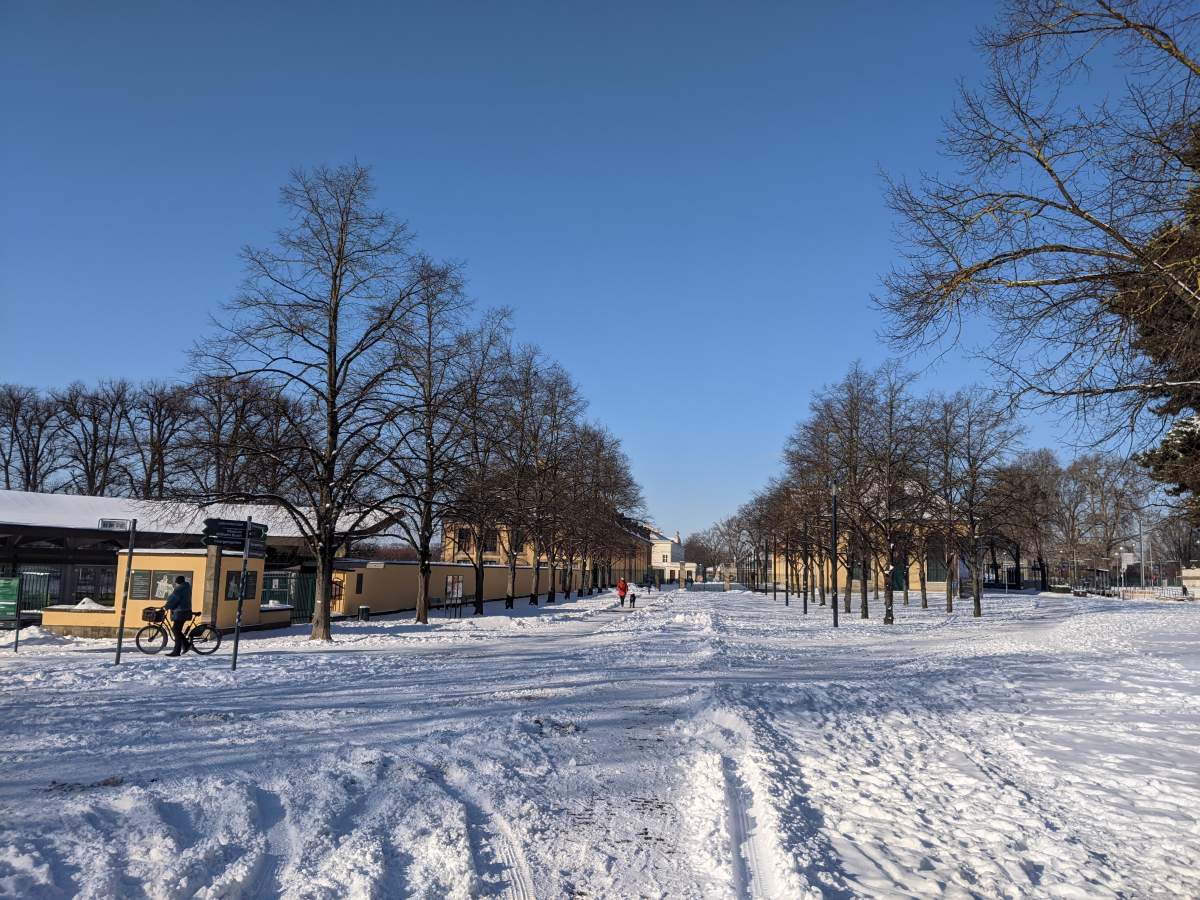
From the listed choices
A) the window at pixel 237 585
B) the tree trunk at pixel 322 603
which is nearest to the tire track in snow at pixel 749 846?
the tree trunk at pixel 322 603

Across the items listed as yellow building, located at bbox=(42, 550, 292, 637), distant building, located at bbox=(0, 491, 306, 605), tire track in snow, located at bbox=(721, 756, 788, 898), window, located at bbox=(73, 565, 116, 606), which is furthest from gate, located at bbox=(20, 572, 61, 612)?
tire track in snow, located at bbox=(721, 756, 788, 898)

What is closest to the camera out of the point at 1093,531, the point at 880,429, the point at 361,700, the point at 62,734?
the point at 62,734

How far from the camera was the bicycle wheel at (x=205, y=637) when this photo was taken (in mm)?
17891

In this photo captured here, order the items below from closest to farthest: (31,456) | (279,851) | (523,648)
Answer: (279,851), (523,648), (31,456)

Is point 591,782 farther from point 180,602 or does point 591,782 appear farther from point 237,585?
point 237,585

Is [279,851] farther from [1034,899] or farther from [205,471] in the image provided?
[205,471]

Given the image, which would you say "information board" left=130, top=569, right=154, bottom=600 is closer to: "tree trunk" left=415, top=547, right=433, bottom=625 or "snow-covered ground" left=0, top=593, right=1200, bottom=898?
"snow-covered ground" left=0, top=593, right=1200, bottom=898

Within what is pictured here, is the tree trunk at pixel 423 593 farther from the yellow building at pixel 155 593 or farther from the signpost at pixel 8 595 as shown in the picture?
the signpost at pixel 8 595

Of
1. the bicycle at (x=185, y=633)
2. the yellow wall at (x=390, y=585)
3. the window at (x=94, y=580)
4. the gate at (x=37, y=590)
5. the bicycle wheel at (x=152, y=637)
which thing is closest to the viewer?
the bicycle at (x=185, y=633)

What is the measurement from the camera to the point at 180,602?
58.2 ft

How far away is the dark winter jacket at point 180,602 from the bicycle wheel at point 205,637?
0.36 metres

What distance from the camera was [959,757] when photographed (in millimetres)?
8852

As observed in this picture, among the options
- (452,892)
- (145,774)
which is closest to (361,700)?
(145,774)

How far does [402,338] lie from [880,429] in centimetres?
2278
